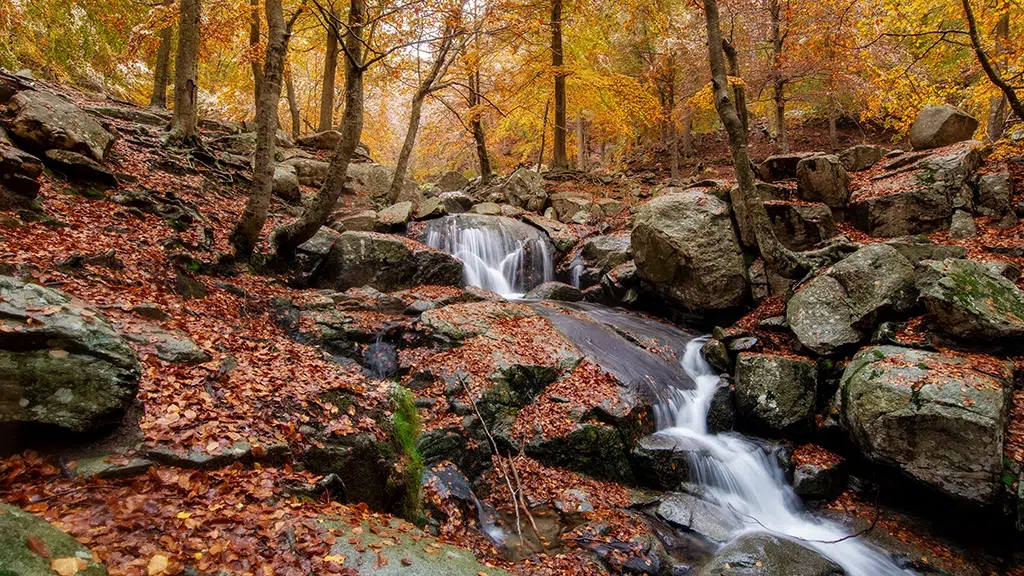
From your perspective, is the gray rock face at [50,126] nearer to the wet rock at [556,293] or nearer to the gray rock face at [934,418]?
the wet rock at [556,293]

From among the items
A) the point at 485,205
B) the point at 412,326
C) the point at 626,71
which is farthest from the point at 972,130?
the point at 412,326

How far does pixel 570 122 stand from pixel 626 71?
7.96 m

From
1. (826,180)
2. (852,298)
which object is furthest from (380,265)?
(826,180)

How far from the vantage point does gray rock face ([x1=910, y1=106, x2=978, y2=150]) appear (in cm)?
1234

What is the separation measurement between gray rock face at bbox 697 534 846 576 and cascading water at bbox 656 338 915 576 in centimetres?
54

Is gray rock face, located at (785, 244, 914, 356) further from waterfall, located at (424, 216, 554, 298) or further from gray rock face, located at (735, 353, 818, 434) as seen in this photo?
waterfall, located at (424, 216, 554, 298)

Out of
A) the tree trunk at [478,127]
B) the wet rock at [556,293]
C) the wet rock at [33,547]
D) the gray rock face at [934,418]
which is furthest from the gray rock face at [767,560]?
the tree trunk at [478,127]

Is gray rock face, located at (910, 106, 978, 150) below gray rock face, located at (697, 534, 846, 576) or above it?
above

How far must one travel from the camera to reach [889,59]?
1509 cm

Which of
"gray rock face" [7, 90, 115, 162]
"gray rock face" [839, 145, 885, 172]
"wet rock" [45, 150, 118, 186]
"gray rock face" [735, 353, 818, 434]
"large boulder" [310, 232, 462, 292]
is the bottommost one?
"gray rock face" [735, 353, 818, 434]

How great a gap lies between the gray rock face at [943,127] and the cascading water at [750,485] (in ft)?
31.9

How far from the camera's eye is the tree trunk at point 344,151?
8477 millimetres

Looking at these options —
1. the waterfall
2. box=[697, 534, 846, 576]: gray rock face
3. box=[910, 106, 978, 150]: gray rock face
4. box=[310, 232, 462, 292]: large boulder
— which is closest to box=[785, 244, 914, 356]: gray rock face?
box=[697, 534, 846, 576]: gray rock face

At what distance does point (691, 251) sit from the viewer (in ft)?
37.6
